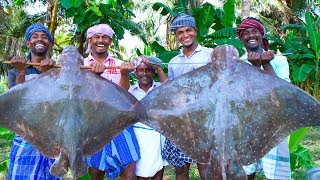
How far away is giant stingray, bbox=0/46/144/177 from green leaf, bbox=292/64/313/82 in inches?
241

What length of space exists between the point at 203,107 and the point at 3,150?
23.7ft

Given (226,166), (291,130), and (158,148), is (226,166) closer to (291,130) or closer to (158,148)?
(291,130)

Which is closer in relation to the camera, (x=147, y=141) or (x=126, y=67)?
(x=126, y=67)

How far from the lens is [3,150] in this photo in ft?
29.2

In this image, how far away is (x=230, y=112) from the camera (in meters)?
3.14

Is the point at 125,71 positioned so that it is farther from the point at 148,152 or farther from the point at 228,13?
the point at 228,13

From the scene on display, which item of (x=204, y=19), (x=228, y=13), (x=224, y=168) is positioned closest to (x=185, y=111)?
(x=224, y=168)

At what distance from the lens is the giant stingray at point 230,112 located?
3.12 meters

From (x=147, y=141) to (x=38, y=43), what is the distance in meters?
1.64

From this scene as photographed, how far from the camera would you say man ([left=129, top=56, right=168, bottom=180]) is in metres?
4.13

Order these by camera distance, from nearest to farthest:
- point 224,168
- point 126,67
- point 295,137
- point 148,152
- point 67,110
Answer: point 224,168 → point 67,110 → point 126,67 → point 148,152 → point 295,137

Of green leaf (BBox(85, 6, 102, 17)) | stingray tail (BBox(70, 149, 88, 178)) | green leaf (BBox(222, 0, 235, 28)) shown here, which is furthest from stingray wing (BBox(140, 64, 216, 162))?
green leaf (BBox(222, 0, 235, 28))

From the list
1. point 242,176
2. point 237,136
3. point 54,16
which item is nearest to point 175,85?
point 237,136

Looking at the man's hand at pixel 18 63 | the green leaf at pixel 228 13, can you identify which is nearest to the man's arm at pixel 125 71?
the man's hand at pixel 18 63
